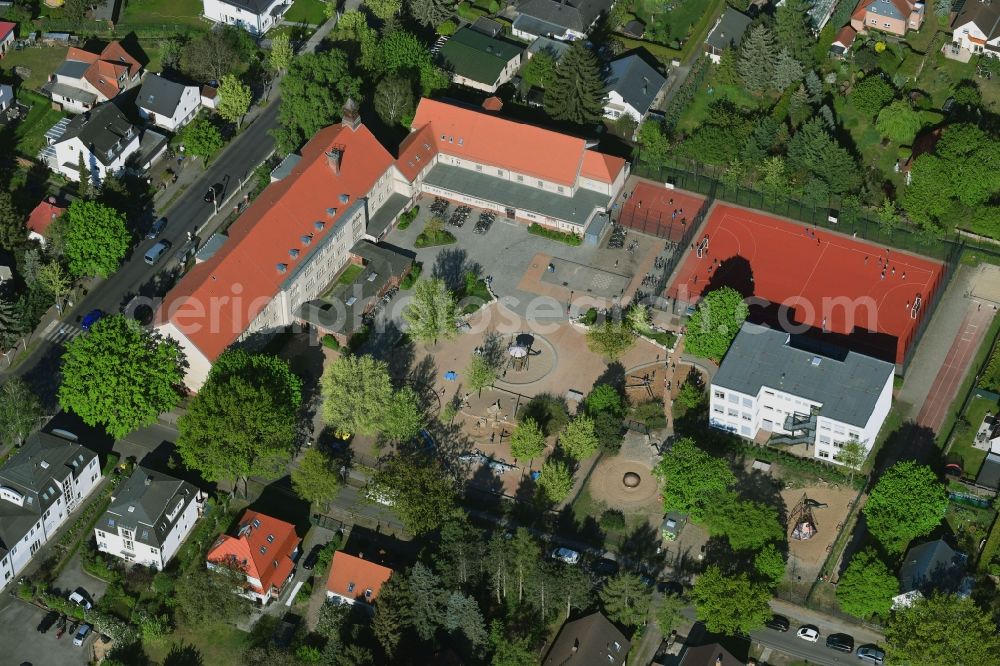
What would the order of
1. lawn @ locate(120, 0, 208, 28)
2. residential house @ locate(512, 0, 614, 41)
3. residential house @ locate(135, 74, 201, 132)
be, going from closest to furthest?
residential house @ locate(135, 74, 201, 132)
residential house @ locate(512, 0, 614, 41)
lawn @ locate(120, 0, 208, 28)

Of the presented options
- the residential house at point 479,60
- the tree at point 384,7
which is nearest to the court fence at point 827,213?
the residential house at point 479,60

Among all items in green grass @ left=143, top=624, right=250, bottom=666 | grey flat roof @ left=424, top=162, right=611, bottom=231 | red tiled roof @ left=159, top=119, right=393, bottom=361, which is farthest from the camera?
grey flat roof @ left=424, top=162, right=611, bottom=231

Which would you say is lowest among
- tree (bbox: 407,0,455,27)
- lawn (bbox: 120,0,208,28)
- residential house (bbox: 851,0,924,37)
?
lawn (bbox: 120,0,208,28)

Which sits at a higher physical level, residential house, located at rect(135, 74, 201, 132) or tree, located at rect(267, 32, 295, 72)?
tree, located at rect(267, 32, 295, 72)

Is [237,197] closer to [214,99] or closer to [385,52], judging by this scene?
[214,99]

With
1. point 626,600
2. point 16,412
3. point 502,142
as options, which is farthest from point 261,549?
point 502,142

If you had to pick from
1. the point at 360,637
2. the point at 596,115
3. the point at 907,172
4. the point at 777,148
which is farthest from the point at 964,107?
the point at 360,637

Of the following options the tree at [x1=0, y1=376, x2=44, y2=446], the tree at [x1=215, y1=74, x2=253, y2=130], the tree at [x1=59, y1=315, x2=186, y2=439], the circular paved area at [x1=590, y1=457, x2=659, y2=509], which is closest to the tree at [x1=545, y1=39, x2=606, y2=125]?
the tree at [x1=215, y1=74, x2=253, y2=130]

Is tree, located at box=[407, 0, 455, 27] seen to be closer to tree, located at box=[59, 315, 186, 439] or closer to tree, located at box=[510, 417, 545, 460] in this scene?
tree, located at box=[59, 315, 186, 439]
